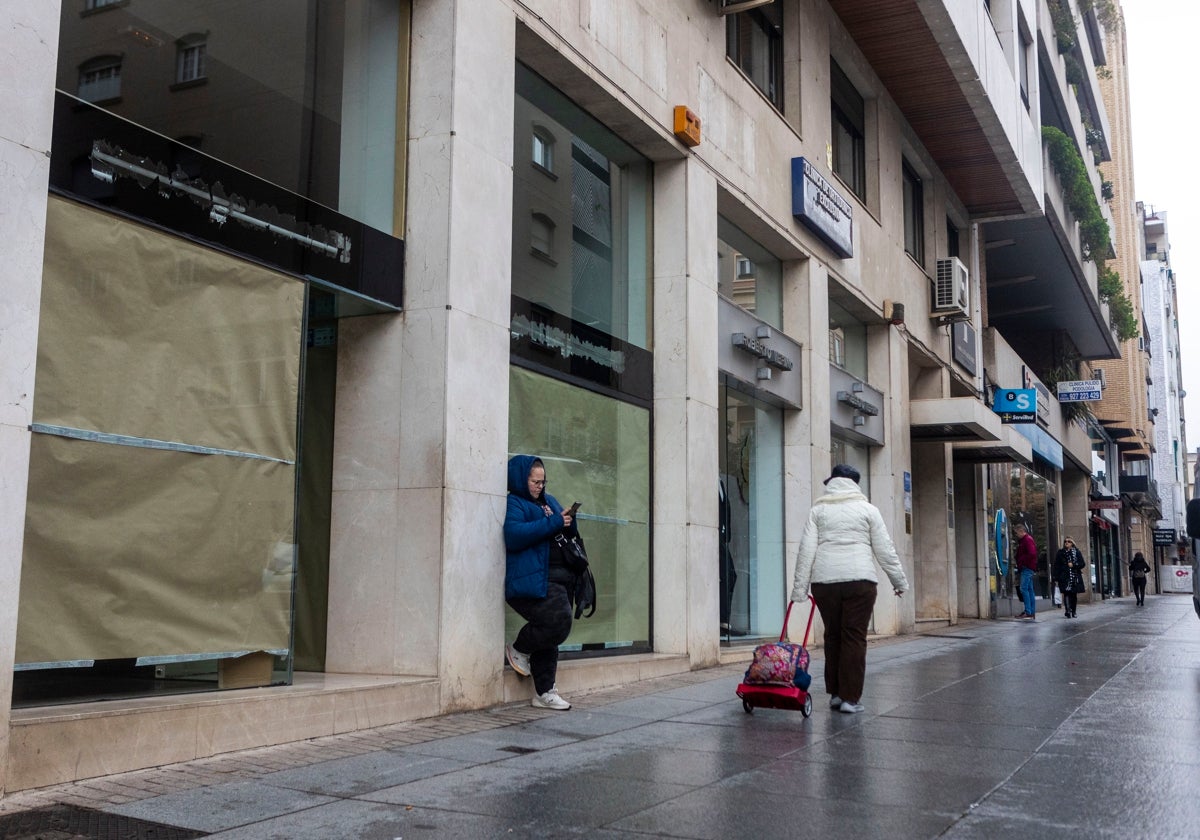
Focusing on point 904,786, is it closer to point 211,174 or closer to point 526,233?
point 211,174

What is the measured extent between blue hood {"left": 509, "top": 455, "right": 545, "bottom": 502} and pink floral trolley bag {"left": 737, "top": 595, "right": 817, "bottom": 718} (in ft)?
6.57

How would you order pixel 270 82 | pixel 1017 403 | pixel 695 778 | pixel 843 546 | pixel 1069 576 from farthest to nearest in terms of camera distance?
pixel 1069 576, pixel 1017 403, pixel 843 546, pixel 270 82, pixel 695 778

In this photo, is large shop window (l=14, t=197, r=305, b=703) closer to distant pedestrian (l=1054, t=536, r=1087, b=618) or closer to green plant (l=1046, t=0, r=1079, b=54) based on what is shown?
distant pedestrian (l=1054, t=536, r=1087, b=618)

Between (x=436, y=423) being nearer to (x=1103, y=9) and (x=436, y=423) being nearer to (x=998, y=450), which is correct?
(x=998, y=450)

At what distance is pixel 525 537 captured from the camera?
27.5 ft

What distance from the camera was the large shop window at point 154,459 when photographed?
590cm

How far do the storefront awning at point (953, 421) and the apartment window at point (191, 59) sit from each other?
49.0 feet

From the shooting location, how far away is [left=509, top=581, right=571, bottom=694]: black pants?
328 inches

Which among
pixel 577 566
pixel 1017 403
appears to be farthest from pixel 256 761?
pixel 1017 403

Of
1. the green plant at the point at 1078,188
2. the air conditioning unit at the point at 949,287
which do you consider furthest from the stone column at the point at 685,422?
the green plant at the point at 1078,188

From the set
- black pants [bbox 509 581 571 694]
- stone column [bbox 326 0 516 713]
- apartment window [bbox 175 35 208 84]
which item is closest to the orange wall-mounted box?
stone column [bbox 326 0 516 713]

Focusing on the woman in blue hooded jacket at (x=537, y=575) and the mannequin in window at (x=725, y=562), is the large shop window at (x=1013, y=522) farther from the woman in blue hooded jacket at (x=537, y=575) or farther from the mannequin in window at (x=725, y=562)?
the woman in blue hooded jacket at (x=537, y=575)

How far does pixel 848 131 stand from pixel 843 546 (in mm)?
11565

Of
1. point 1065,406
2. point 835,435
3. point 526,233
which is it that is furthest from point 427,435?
point 1065,406
